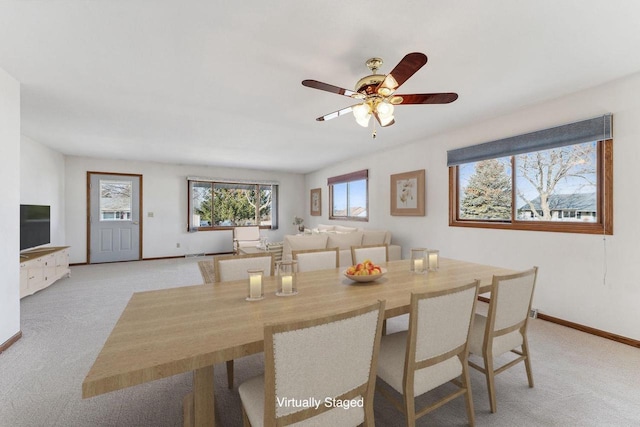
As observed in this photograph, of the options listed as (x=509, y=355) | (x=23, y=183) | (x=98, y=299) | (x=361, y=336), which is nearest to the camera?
(x=361, y=336)

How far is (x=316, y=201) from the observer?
302 inches

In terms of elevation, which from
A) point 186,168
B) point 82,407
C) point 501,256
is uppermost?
point 186,168

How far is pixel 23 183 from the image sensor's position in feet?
13.5

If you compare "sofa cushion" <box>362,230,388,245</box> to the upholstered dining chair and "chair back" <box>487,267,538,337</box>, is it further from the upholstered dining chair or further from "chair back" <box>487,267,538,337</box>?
"chair back" <box>487,267,538,337</box>

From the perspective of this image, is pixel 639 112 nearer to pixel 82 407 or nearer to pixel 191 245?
pixel 82 407

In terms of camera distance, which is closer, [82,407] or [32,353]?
[82,407]

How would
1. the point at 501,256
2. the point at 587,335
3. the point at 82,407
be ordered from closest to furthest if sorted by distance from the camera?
the point at 82,407, the point at 587,335, the point at 501,256

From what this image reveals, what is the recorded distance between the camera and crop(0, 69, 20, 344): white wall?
2338mm

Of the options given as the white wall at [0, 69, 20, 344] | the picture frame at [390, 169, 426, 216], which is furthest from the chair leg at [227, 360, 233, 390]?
the picture frame at [390, 169, 426, 216]

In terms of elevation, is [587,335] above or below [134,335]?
below

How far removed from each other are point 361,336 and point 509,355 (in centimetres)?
196

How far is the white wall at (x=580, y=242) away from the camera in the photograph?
2.44 m

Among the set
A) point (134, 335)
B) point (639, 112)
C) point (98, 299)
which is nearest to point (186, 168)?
point (98, 299)

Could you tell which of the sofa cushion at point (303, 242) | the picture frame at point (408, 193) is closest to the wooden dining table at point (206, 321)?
the sofa cushion at point (303, 242)
